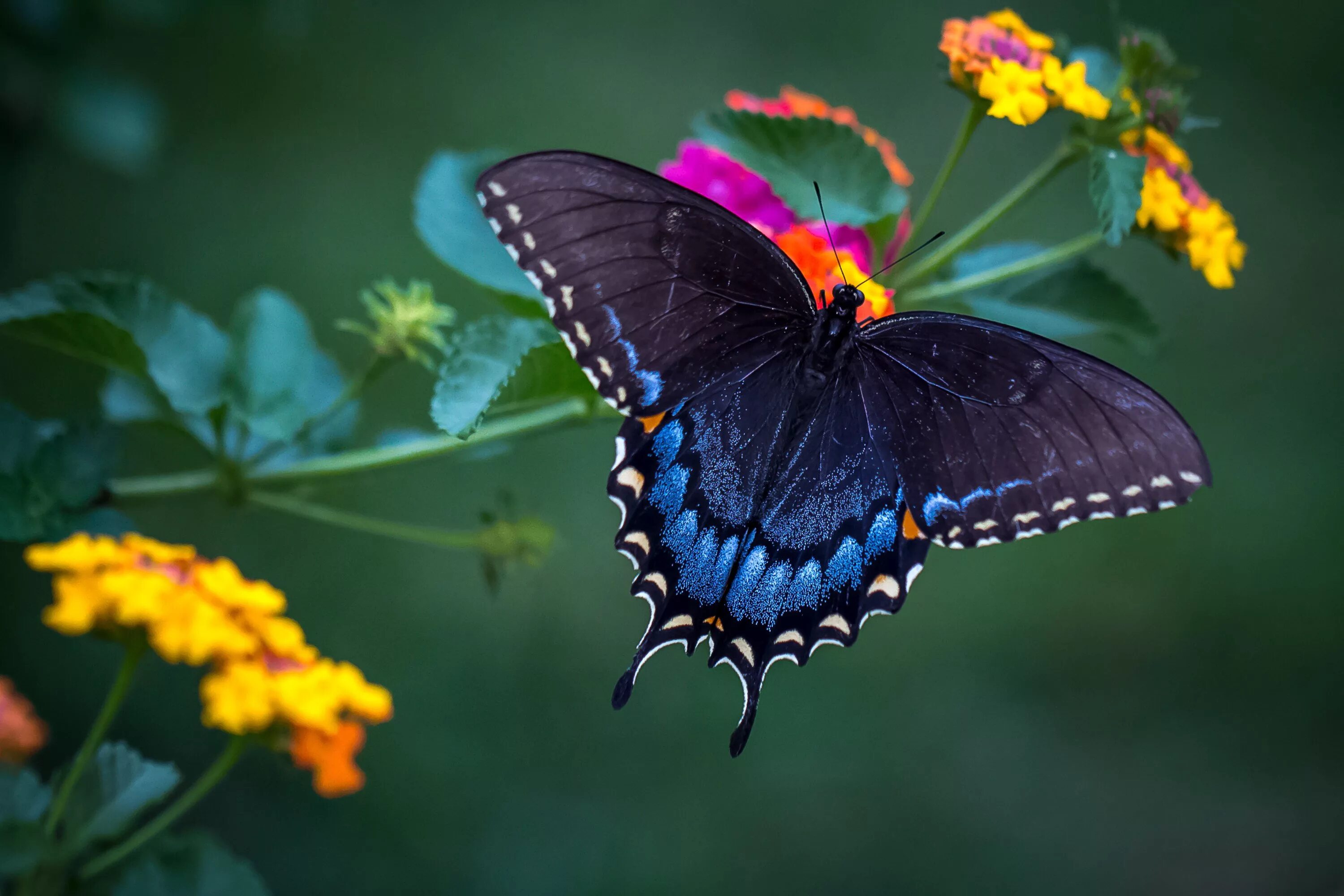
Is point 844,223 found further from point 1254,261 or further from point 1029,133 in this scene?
point 1254,261

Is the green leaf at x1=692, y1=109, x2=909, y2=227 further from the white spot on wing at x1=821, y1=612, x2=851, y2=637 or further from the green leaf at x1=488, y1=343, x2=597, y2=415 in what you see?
the white spot on wing at x1=821, y1=612, x2=851, y2=637

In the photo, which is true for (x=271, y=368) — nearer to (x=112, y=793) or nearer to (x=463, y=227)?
(x=463, y=227)

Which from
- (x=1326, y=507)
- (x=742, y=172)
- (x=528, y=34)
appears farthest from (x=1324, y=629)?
(x=528, y=34)

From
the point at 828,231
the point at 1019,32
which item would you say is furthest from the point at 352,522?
the point at 1019,32

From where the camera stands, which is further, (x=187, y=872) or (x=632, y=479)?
(x=632, y=479)

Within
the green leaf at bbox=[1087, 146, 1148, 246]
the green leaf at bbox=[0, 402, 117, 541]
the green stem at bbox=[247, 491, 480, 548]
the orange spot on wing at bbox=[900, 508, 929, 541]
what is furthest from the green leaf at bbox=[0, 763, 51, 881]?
the green leaf at bbox=[1087, 146, 1148, 246]

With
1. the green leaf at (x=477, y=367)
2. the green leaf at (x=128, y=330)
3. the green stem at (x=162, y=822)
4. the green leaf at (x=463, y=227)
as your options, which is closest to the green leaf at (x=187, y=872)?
the green stem at (x=162, y=822)
